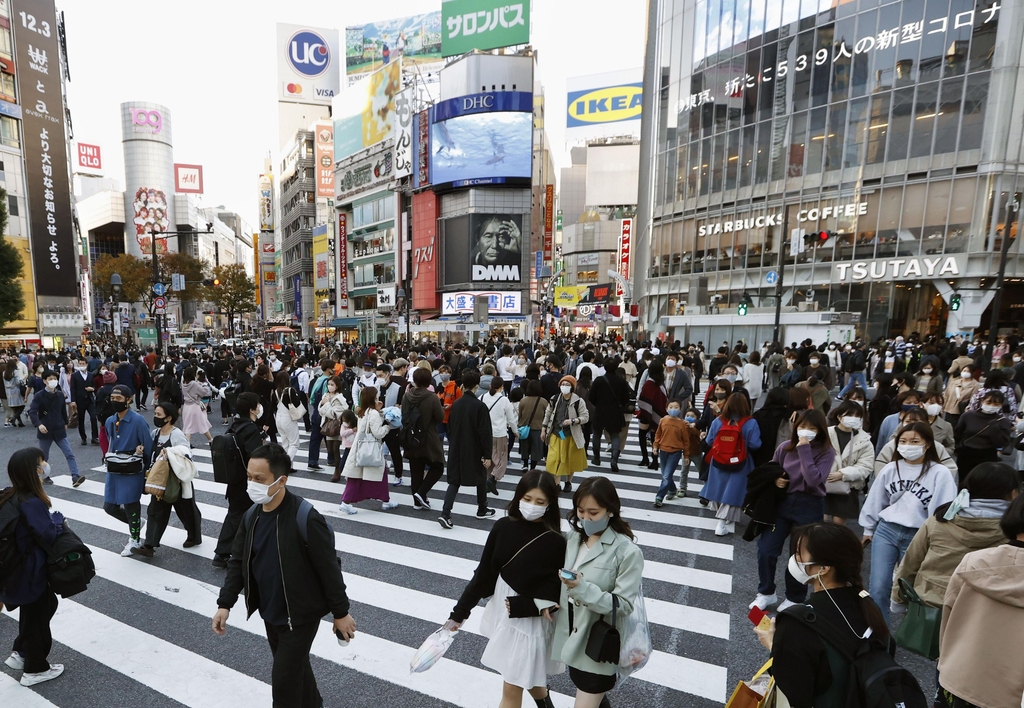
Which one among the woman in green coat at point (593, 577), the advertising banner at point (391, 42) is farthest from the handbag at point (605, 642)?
the advertising banner at point (391, 42)

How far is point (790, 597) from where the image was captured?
4.28m

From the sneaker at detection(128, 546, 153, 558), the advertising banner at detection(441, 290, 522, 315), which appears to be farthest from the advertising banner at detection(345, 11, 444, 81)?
the sneaker at detection(128, 546, 153, 558)

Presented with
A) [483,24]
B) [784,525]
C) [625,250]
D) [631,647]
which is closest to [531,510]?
[631,647]

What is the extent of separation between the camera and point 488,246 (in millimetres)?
44219

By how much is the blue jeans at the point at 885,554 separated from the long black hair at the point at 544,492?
294 cm

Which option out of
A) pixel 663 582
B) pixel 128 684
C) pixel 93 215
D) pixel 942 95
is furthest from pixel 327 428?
pixel 93 215

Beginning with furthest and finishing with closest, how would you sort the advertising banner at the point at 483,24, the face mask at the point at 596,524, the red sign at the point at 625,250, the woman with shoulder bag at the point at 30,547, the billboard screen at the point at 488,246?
the red sign at the point at 625,250 → the advertising banner at the point at 483,24 → the billboard screen at the point at 488,246 → the woman with shoulder bag at the point at 30,547 → the face mask at the point at 596,524

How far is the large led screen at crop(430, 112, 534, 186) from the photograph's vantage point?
4269 cm

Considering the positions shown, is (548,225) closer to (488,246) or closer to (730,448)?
(488,246)

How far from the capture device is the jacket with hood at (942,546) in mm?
3121

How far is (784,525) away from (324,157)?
228 ft

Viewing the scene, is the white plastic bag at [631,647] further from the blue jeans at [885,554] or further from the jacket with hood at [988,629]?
the blue jeans at [885,554]

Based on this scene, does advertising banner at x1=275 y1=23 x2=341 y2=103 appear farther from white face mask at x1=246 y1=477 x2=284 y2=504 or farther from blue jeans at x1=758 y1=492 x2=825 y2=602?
blue jeans at x1=758 y1=492 x2=825 y2=602

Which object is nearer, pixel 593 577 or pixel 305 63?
pixel 593 577
